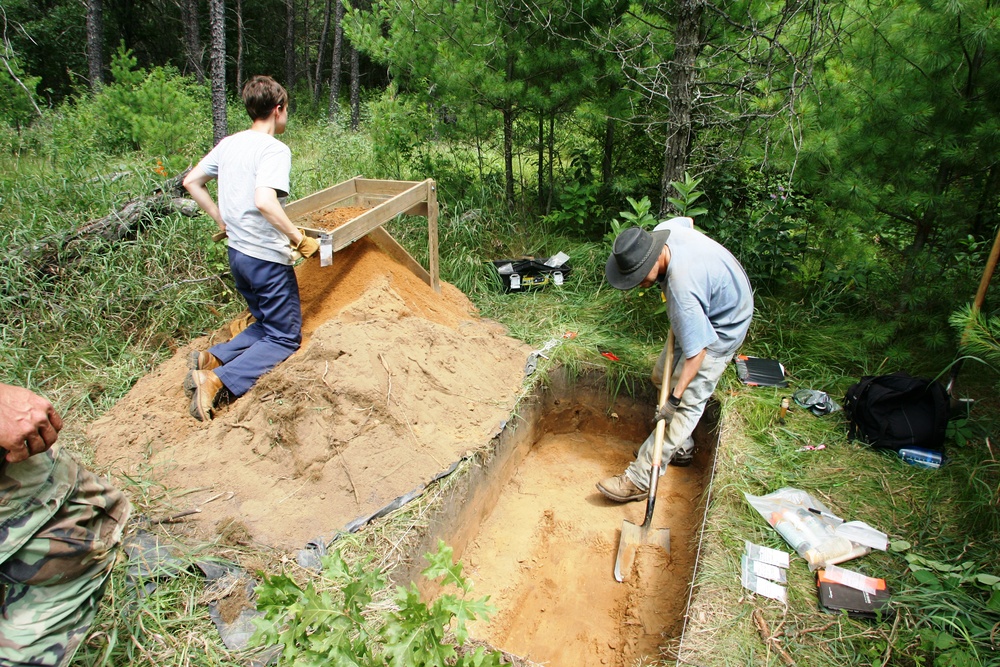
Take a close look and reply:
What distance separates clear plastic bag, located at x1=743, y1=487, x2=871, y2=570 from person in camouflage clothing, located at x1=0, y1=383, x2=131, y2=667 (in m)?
2.73

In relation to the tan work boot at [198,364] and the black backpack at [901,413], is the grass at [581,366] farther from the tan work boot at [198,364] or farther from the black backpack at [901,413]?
the tan work boot at [198,364]

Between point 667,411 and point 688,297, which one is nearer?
point 688,297

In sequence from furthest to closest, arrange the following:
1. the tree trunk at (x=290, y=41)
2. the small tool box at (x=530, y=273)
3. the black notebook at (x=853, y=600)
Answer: the tree trunk at (x=290, y=41)
the small tool box at (x=530, y=273)
the black notebook at (x=853, y=600)

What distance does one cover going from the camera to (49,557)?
1602mm

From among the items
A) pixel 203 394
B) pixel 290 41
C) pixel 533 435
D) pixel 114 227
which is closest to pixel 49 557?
pixel 203 394

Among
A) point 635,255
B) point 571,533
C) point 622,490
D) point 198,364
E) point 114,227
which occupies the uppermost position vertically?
point 635,255

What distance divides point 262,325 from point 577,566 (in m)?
2.24

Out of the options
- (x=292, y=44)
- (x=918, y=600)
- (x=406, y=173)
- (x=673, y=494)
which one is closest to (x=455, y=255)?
(x=406, y=173)

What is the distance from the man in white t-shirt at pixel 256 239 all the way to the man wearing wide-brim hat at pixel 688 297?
1711 mm

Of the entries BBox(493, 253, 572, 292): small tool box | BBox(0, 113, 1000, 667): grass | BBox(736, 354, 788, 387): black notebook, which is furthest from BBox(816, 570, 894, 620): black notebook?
BBox(493, 253, 572, 292): small tool box

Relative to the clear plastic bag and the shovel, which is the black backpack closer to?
the clear plastic bag

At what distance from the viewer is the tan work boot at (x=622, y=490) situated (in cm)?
332

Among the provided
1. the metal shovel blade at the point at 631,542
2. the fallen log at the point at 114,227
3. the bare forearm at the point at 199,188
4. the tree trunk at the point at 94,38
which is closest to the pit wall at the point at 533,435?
the metal shovel blade at the point at 631,542

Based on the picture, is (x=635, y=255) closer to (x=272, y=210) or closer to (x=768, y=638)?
(x=768, y=638)
